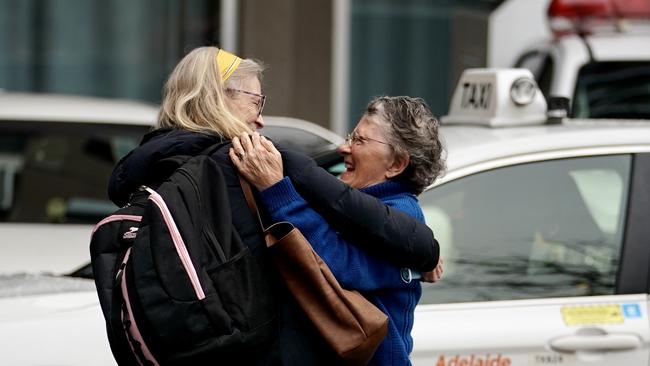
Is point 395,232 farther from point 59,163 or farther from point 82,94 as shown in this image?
point 82,94

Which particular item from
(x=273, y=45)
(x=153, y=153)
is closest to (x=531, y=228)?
(x=153, y=153)

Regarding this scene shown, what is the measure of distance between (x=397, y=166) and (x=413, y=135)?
0.08 meters

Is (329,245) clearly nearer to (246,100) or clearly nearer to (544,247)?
(246,100)

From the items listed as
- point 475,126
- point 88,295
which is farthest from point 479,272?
point 88,295

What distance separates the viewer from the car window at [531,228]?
3.93 metres

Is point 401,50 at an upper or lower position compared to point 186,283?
lower

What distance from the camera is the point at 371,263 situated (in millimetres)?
2809

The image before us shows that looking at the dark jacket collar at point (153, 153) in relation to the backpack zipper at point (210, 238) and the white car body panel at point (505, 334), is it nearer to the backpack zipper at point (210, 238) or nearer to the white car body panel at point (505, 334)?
the backpack zipper at point (210, 238)

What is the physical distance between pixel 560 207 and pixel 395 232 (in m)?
1.37

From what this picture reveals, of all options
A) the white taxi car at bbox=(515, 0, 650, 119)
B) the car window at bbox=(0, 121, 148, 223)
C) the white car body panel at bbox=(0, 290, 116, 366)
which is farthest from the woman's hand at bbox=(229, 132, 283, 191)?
the white taxi car at bbox=(515, 0, 650, 119)

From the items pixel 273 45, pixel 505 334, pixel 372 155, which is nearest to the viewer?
pixel 372 155

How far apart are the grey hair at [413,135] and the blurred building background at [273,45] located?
22.6 ft

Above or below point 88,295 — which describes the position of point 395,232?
above

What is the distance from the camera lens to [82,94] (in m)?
10.7
